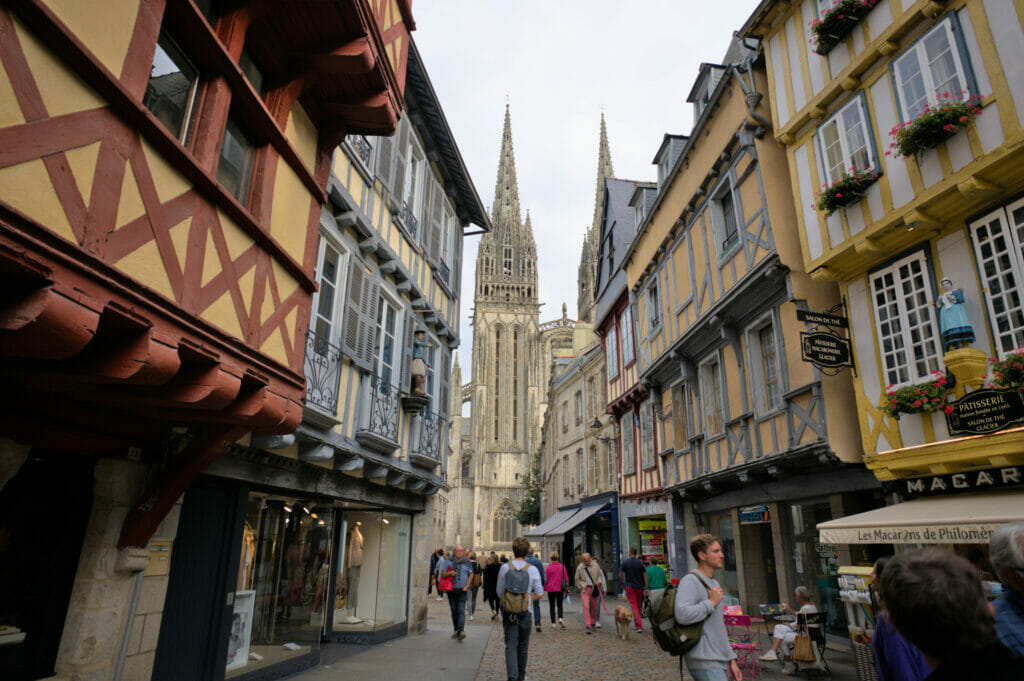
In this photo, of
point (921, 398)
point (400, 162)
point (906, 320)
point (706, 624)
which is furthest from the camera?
point (400, 162)

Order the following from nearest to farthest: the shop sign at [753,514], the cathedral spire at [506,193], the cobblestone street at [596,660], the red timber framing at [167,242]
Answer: the red timber framing at [167,242] < the cobblestone street at [596,660] < the shop sign at [753,514] < the cathedral spire at [506,193]

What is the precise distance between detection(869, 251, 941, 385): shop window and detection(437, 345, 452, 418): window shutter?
25.2 feet

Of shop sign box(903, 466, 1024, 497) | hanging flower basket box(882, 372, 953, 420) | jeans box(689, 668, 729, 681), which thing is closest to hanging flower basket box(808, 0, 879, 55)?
hanging flower basket box(882, 372, 953, 420)

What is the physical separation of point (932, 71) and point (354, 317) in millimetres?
7253

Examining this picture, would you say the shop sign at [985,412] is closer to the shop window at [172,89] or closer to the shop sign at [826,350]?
the shop sign at [826,350]

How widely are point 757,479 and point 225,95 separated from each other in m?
9.21

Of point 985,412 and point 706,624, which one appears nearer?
point 706,624

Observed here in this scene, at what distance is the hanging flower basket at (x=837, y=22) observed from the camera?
24.9 feet

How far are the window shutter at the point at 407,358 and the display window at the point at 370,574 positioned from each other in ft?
7.96

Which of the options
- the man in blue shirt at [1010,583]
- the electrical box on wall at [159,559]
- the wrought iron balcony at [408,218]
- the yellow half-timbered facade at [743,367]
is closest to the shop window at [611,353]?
the yellow half-timbered facade at [743,367]

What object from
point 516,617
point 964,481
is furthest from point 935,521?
point 516,617

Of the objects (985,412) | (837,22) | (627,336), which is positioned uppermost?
(837,22)

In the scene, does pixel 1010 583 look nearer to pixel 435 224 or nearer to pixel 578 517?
pixel 435 224

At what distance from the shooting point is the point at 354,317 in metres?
8.05
